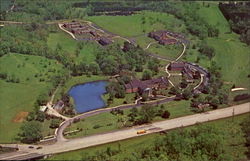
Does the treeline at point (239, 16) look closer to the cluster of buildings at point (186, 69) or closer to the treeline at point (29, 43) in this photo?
the cluster of buildings at point (186, 69)

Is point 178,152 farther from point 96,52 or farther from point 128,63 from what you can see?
point 96,52

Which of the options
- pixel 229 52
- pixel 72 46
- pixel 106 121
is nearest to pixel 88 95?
pixel 106 121

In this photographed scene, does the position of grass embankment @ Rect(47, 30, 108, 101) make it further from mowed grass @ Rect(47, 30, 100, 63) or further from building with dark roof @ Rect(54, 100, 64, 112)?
building with dark roof @ Rect(54, 100, 64, 112)

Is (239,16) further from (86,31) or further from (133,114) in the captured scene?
(133,114)

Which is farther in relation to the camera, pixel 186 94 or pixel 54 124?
pixel 186 94

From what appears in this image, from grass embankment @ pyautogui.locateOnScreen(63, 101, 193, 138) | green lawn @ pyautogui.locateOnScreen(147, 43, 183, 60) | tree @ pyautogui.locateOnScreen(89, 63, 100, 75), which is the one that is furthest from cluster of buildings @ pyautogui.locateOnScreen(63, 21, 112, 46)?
grass embankment @ pyautogui.locateOnScreen(63, 101, 193, 138)

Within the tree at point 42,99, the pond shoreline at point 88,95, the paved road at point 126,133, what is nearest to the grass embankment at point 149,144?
the paved road at point 126,133
